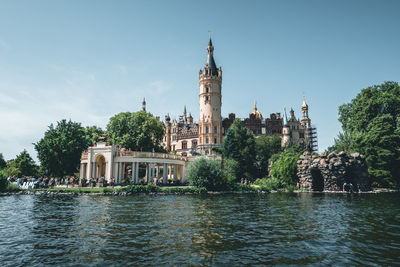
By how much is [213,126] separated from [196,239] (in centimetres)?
7340

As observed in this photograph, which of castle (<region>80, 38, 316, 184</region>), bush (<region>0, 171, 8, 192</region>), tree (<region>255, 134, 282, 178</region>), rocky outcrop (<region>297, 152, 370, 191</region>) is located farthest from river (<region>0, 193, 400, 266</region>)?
tree (<region>255, 134, 282, 178</region>)

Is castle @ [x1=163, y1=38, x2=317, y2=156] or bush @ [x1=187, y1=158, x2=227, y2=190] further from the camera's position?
castle @ [x1=163, y1=38, x2=317, y2=156]

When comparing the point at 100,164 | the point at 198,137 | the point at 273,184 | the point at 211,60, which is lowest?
the point at 273,184

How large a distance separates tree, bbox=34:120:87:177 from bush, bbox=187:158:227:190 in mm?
A: 24721

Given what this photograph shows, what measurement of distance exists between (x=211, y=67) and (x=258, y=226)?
257ft

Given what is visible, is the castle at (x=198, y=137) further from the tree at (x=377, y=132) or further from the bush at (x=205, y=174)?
the tree at (x=377, y=132)

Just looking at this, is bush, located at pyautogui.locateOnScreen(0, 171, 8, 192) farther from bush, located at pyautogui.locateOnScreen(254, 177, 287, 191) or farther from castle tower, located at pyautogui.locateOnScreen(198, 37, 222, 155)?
castle tower, located at pyautogui.locateOnScreen(198, 37, 222, 155)

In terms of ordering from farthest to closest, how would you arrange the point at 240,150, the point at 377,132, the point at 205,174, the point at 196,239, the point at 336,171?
the point at 240,150
the point at 377,132
the point at 336,171
the point at 205,174
the point at 196,239

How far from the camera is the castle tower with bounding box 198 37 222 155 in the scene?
8538cm

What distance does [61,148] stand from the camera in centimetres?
5194

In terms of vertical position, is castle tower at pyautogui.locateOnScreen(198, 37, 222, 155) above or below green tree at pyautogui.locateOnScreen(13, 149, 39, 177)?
above

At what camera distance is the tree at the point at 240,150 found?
61.1 meters

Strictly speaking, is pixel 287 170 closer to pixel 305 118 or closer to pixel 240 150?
pixel 240 150

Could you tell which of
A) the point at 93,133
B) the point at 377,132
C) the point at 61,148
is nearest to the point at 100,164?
the point at 61,148
